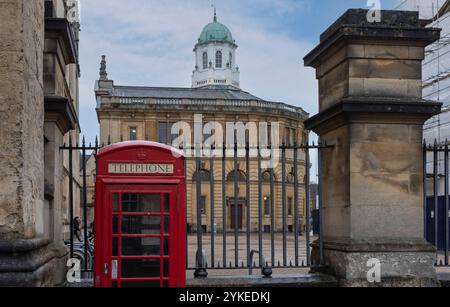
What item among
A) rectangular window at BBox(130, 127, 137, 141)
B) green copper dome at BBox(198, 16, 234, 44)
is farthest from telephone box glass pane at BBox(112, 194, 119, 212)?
green copper dome at BBox(198, 16, 234, 44)

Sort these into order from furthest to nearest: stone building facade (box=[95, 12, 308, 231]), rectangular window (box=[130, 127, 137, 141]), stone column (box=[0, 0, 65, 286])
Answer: rectangular window (box=[130, 127, 137, 141])
stone building facade (box=[95, 12, 308, 231])
stone column (box=[0, 0, 65, 286])

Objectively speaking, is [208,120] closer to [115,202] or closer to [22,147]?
[115,202]

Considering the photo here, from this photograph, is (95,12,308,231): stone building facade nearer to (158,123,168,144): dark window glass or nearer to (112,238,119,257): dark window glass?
(158,123,168,144): dark window glass

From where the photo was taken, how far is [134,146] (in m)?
7.60

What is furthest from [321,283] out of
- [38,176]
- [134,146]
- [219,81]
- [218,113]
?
[219,81]

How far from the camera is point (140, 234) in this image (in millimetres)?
7570

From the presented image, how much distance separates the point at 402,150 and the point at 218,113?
51.5 meters

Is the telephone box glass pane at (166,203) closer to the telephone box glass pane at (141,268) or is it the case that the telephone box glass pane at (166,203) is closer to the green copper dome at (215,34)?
the telephone box glass pane at (141,268)

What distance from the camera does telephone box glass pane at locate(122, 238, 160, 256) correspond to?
24.8 feet

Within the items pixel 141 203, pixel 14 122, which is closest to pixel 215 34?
pixel 141 203

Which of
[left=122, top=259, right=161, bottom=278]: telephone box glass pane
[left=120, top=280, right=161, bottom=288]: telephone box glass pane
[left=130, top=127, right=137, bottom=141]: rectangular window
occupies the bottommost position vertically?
[left=120, top=280, right=161, bottom=288]: telephone box glass pane

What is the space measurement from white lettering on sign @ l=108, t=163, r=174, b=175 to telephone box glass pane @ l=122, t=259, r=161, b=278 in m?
1.11
